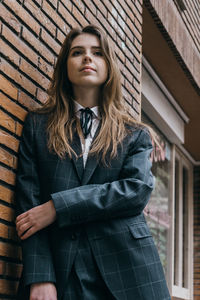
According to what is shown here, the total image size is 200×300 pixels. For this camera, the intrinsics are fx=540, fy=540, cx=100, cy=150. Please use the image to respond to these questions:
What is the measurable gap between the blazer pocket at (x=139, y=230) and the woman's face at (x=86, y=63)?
0.84m

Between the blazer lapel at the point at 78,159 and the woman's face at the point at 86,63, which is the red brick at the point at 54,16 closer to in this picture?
the woman's face at the point at 86,63

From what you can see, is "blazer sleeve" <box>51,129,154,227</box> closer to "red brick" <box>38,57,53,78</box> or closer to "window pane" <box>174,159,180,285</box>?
"red brick" <box>38,57,53,78</box>

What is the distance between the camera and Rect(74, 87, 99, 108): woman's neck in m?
3.05

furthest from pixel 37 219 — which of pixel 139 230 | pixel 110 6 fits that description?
pixel 110 6

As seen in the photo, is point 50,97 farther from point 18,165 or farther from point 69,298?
point 69,298

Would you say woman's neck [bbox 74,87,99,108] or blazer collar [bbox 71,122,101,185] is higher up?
woman's neck [bbox 74,87,99,108]

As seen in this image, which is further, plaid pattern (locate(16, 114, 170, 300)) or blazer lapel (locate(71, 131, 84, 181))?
blazer lapel (locate(71, 131, 84, 181))

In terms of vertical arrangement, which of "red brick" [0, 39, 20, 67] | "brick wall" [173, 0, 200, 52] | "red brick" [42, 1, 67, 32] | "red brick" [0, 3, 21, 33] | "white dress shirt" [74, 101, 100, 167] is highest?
"brick wall" [173, 0, 200, 52]

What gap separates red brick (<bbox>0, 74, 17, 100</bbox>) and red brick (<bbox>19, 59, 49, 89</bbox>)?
0.51ft

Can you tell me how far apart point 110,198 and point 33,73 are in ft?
3.30

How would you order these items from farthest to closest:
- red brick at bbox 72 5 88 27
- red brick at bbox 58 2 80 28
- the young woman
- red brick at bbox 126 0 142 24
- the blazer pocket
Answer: red brick at bbox 126 0 142 24, red brick at bbox 72 5 88 27, red brick at bbox 58 2 80 28, the blazer pocket, the young woman

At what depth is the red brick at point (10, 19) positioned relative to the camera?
9.39 feet

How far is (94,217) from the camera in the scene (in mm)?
2543

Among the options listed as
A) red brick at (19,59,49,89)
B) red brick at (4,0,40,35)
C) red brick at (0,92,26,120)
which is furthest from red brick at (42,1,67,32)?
red brick at (0,92,26,120)
